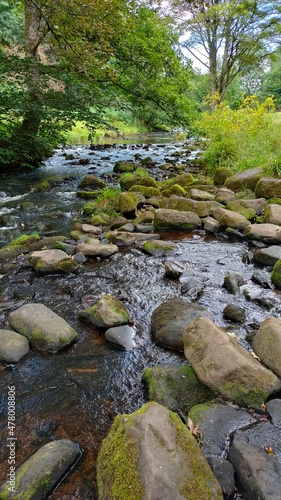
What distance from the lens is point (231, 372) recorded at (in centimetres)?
213

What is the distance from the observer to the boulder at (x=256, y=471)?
1.51 meters

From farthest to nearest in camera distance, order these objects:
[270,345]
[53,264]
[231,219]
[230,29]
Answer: [230,29] < [231,219] < [53,264] < [270,345]

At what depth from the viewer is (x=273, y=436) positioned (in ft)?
6.26

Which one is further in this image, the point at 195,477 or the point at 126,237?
the point at 126,237

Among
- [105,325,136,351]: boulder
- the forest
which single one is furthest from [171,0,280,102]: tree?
[105,325,136,351]: boulder

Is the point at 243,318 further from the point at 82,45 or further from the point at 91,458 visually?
the point at 82,45

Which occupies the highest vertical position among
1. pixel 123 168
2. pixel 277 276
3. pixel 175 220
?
pixel 123 168

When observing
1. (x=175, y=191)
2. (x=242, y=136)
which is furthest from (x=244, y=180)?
(x=242, y=136)

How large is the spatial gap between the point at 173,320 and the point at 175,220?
3.16 metres

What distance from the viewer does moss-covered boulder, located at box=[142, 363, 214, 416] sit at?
2143 mm

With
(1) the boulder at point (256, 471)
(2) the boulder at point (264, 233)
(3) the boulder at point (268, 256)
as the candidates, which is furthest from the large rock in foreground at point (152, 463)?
(2) the boulder at point (264, 233)

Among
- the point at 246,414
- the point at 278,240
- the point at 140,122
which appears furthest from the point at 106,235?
the point at 140,122

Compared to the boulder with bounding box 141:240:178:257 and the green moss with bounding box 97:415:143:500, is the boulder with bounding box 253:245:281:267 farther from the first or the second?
the green moss with bounding box 97:415:143:500

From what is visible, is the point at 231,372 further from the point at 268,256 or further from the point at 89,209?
the point at 89,209
